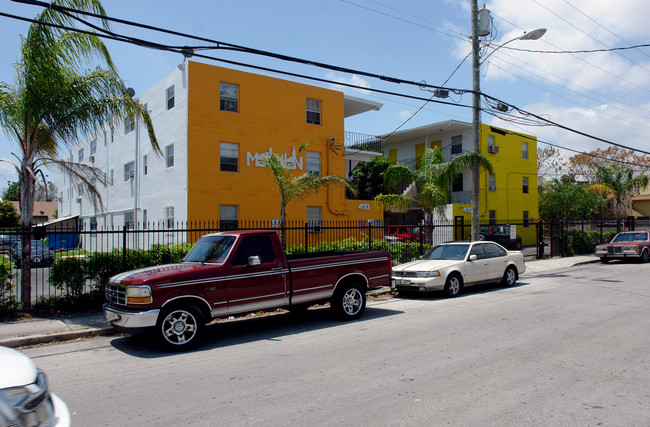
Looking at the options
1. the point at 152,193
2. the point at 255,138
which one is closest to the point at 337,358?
the point at 255,138

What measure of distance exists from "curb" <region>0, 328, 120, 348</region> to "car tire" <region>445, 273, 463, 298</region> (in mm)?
7888

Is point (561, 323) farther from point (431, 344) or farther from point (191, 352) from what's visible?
point (191, 352)

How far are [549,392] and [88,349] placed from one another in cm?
680

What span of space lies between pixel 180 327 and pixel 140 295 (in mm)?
782

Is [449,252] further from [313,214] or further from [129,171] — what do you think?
[129,171]

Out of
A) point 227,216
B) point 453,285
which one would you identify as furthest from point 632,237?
point 227,216

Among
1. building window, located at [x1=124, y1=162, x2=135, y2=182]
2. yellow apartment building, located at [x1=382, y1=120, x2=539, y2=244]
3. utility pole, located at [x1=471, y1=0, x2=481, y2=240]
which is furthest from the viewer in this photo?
yellow apartment building, located at [x1=382, y1=120, x2=539, y2=244]

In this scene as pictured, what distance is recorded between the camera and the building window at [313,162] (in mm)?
23141

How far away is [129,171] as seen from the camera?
2558 centimetres

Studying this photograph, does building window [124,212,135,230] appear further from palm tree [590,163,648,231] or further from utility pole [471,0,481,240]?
palm tree [590,163,648,231]

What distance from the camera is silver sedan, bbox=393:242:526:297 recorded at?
11844 millimetres

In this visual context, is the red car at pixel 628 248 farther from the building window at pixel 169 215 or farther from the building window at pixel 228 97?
the building window at pixel 169 215

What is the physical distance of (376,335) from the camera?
7.78 metres

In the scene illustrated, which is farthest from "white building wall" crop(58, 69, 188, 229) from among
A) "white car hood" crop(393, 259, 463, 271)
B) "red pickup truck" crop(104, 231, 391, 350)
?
"white car hood" crop(393, 259, 463, 271)
